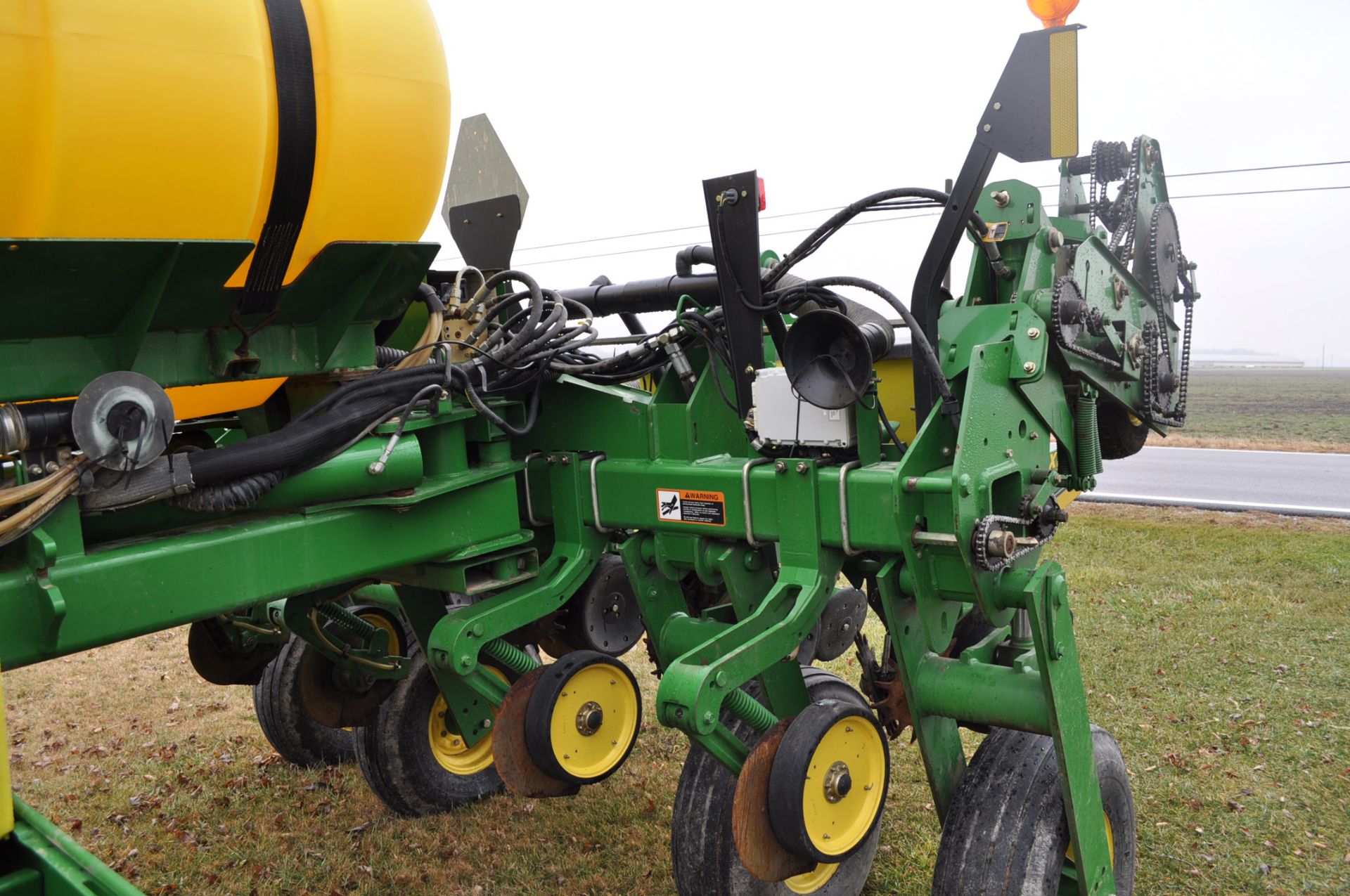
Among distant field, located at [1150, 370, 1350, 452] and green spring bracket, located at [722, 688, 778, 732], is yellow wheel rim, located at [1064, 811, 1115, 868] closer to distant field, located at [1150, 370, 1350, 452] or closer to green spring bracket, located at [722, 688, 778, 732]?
green spring bracket, located at [722, 688, 778, 732]

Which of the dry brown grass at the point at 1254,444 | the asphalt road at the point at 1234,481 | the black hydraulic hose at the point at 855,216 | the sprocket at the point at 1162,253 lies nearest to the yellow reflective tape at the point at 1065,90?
the black hydraulic hose at the point at 855,216

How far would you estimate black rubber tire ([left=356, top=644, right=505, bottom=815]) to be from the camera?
4.59 metres

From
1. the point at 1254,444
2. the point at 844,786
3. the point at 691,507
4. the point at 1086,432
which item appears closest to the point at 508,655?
the point at 691,507

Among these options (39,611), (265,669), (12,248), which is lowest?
(265,669)

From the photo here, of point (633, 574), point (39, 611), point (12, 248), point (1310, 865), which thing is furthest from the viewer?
point (1310, 865)

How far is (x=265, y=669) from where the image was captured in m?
5.11

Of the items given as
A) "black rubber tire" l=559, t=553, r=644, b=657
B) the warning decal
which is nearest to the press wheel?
the warning decal

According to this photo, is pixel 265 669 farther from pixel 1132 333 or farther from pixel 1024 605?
pixel 1132 333

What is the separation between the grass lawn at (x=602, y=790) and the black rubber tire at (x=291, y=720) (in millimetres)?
100

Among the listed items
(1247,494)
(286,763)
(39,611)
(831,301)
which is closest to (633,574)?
(831,301)

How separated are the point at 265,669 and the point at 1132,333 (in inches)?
164

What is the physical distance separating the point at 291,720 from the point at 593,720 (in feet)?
7.92

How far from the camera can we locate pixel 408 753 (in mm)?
4613

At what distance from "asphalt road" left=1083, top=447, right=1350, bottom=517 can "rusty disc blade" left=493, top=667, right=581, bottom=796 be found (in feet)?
36.8
